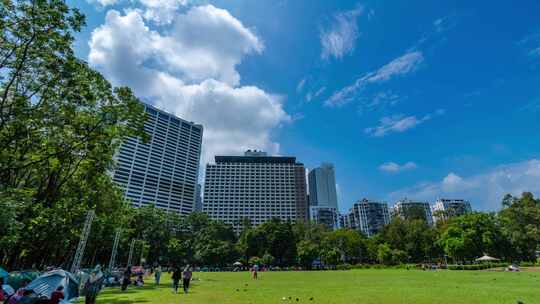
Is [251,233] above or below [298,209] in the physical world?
below

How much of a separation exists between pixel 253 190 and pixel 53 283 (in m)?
139

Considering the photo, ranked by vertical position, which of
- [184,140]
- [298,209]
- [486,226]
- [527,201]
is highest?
[184,140]

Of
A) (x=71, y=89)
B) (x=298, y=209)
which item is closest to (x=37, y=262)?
(x=71, y=89)

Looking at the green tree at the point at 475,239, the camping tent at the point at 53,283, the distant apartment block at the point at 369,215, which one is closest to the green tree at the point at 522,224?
the green tree at the point at 475,239

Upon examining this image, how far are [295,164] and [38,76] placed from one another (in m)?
152

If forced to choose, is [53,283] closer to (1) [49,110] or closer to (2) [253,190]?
(1) [49,110]

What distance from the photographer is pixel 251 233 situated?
6812 cm

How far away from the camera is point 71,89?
13.5 metres

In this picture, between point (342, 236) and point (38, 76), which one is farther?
point (342, 236)

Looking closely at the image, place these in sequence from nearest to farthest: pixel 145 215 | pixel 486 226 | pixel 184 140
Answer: pixel 486 226, pixel 145 215, pixel 184 140

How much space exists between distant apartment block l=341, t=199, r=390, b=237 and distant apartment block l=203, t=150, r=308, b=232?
46.3 meters

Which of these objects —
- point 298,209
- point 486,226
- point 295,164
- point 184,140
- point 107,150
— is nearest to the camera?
point 107,150

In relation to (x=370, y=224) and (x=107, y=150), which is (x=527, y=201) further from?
(x=370, y=224)

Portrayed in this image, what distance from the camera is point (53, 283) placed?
11.6m
